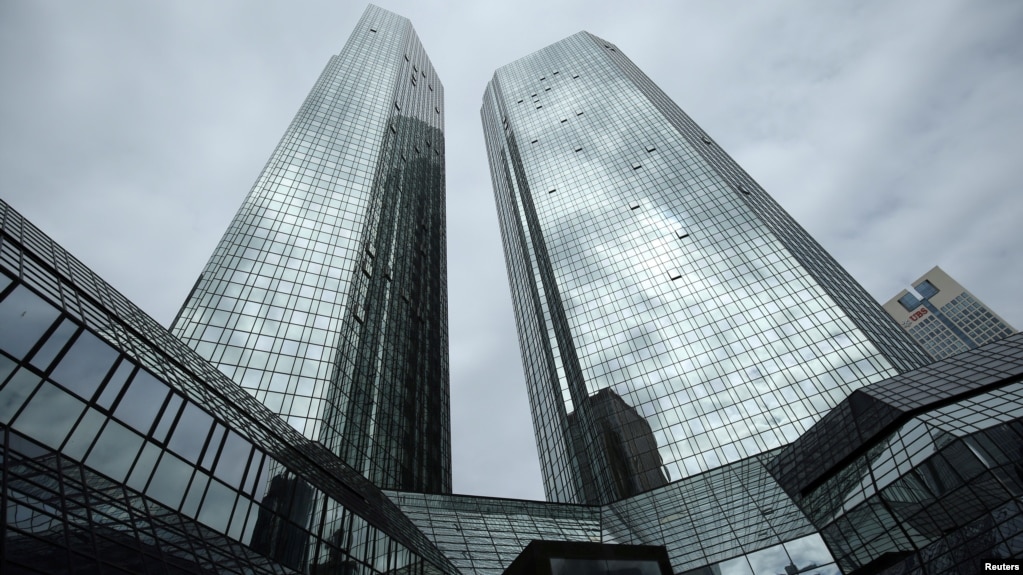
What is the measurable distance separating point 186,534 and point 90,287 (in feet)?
44.7

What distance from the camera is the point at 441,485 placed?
267 ft

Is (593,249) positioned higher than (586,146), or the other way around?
(586,146)

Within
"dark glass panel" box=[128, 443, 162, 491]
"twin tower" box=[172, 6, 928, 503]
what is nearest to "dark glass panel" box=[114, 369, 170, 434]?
"dark glass panel" box=[128, 443, 162, 491]

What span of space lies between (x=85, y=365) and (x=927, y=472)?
41936 millimetres

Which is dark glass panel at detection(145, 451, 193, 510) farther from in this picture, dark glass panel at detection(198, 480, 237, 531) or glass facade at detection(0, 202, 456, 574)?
dark glass panel at detection(198, 480, 237, 531)

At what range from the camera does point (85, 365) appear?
716 inches

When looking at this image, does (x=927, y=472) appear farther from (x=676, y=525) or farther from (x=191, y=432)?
(x=191, y=432)

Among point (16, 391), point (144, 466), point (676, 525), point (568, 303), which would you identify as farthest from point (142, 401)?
point (568, 303)

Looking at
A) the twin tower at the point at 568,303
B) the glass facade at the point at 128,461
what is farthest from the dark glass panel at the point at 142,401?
the twin tower at the point at 568,303

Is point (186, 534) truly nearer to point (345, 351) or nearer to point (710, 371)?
point (345, 351)

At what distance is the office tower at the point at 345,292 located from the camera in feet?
206

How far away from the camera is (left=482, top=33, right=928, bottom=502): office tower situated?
207 ft

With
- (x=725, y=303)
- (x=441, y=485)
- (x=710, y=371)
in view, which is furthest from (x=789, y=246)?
(x=441, y=485)
